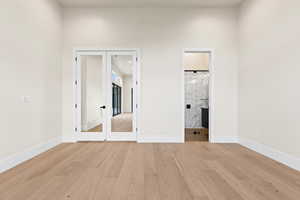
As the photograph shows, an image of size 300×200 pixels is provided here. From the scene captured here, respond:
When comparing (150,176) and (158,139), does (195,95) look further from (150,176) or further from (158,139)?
(150,176)

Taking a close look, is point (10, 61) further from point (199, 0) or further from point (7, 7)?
point (199, 0)

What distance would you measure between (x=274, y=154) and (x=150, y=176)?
94.6 inches

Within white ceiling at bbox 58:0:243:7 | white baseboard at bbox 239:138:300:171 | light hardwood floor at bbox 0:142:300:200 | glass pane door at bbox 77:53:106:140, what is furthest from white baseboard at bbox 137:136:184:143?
white ceiling at bbox 58:0:243:7

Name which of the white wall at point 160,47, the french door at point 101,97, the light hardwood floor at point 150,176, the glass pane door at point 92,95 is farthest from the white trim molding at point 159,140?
the glass pane door at point 92,95

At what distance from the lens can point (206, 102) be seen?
21.3ft

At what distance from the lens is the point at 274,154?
320cm

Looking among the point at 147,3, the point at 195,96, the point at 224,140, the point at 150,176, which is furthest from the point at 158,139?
the point at 147,3

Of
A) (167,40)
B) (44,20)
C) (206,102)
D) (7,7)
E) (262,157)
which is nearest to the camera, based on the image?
(7,7)

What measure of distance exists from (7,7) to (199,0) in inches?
153

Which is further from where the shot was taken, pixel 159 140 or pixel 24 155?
pixel 159 140

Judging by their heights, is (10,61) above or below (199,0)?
below

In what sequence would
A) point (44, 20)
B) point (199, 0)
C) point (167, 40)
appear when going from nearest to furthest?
point (44, 20), point (199, 0), point (167, 40)

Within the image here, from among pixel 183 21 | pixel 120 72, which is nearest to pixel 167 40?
pixel 183 21

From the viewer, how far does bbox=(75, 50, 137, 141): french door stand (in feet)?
15.0
